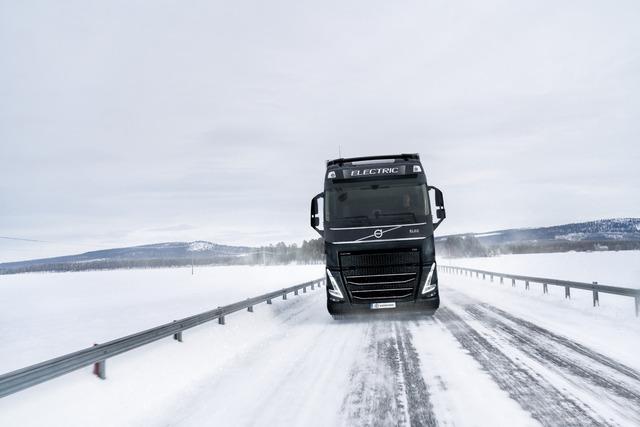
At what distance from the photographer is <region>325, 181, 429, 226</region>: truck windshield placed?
10.4 metres

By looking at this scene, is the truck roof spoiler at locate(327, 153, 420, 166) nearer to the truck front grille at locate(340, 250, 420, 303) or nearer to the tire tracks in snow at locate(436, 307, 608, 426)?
the truck front grille at locate(340, 250, 420, 303)

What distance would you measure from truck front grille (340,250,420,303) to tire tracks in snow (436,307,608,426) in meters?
2.11

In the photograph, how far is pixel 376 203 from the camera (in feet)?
34.9

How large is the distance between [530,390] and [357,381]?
210 centimetres

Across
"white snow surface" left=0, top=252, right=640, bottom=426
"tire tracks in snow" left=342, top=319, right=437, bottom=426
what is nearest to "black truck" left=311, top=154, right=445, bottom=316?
"white snow surface" left=0, top=252, right=640, bottom=426

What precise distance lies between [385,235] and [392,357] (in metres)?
3.55

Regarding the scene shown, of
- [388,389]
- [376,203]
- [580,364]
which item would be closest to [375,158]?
[376,203]

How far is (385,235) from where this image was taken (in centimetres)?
1015

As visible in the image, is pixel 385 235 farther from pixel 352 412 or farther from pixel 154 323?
pixel 154 323

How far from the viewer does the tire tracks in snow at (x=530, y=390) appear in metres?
4.23

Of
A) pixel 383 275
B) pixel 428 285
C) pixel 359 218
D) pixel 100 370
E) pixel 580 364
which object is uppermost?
pixel 359 218

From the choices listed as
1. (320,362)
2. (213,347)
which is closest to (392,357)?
(320,362)

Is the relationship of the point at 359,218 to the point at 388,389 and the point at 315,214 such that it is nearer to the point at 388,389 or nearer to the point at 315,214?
the point at 315,214

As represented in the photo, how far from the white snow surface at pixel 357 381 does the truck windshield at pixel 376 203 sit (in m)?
2.60
